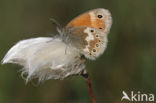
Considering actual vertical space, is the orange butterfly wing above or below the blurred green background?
above

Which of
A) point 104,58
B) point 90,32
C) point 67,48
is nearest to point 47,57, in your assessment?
point 67,48

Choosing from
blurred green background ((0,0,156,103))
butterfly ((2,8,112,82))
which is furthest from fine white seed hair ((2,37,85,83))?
blurred green background ((0,0,156,103))

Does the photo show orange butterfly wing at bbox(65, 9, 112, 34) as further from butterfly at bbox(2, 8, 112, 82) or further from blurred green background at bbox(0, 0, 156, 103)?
blurred green background at bbox(0, 0, 156, 103)

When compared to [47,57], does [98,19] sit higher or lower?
higher

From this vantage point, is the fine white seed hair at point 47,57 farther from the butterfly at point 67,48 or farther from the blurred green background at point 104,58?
the blurred green background at point 104,58

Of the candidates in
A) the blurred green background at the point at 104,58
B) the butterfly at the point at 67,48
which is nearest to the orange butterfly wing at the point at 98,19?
the butterfly at the point at 67,48

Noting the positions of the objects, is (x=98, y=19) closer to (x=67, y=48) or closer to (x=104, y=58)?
(x=67, y=48)
